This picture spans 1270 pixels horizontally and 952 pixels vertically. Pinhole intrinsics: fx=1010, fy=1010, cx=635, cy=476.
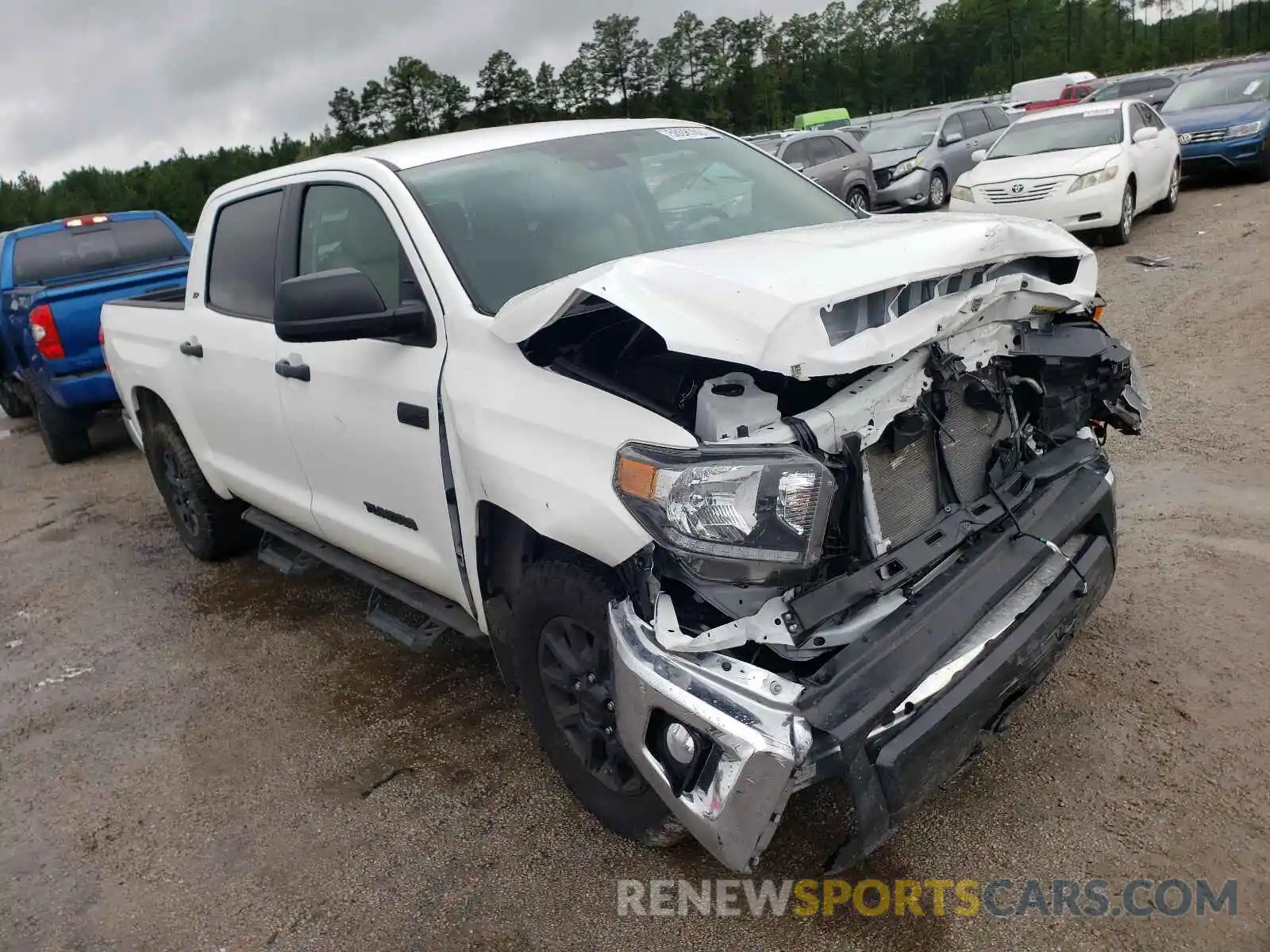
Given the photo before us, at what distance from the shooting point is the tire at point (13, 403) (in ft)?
33.1

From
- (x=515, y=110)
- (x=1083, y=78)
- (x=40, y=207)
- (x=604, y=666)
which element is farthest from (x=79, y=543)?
(x=40, y=207)

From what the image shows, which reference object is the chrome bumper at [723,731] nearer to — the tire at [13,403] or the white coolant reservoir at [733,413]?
the white coolant reservoir at [733,413]

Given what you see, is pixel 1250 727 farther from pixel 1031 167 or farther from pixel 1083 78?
pixel 1083 78

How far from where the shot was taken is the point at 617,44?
50156 millimetres

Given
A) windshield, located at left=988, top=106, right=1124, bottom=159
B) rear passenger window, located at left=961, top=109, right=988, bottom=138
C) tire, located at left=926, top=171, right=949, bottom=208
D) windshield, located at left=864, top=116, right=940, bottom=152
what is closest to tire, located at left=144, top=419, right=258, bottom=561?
windshield, located at left=988, top=106, right=1124, bottom=159

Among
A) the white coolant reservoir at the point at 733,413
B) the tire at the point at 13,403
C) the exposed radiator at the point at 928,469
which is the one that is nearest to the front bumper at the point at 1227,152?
the exposed radiator at the point at 928,469

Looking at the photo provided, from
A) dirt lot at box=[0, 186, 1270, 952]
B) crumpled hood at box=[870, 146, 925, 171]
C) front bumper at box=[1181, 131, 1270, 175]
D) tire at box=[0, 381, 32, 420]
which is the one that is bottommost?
dirt lot at box=[0, 186, 1270, 952]

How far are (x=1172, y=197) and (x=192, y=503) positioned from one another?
11.5 metres

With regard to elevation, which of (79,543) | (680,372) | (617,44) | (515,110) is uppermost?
(617,44)

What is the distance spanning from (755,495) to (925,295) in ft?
→ 2.54

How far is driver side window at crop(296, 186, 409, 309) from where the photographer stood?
3.39 metres

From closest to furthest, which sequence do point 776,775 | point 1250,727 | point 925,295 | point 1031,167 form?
point 776,775, point 925,295, point 1250,727, point 1031,167

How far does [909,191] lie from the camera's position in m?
15.1

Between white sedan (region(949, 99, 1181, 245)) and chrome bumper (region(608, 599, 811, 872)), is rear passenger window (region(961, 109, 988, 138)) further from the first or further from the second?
chrome bumper (region(608, 599, 811, 872))
